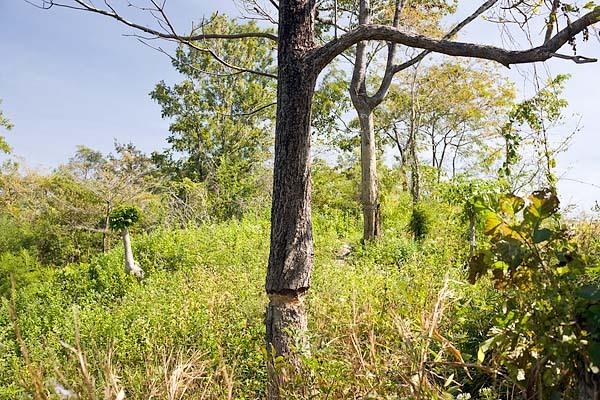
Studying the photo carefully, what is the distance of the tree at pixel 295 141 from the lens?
9.00 ft

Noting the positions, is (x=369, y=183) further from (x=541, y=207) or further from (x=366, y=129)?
(x=541, y=207)

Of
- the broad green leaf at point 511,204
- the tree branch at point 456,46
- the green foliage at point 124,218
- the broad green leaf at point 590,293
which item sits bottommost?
the broad green leaf at point 590,293

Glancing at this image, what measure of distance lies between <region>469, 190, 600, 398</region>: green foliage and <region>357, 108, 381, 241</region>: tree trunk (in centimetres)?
722

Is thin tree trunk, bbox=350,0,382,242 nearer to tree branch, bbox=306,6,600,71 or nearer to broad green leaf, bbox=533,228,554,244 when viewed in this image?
tree branch, bbox=306,6,600,71

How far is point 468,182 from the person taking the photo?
20.9 ft

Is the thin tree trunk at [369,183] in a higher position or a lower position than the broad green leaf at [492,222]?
higher

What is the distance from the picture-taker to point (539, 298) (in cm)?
90

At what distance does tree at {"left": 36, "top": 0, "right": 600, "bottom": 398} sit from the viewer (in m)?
2.74

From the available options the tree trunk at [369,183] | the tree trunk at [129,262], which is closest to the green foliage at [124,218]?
the tree trunk at [129,262]

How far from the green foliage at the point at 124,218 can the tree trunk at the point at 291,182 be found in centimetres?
584

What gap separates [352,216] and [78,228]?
8062 mm

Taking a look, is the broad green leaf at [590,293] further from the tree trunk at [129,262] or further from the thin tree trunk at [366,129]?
the tree trunk at [129,262]

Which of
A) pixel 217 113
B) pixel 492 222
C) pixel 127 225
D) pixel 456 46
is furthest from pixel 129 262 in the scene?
pixel 217 113

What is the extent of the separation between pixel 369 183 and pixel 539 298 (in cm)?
751
